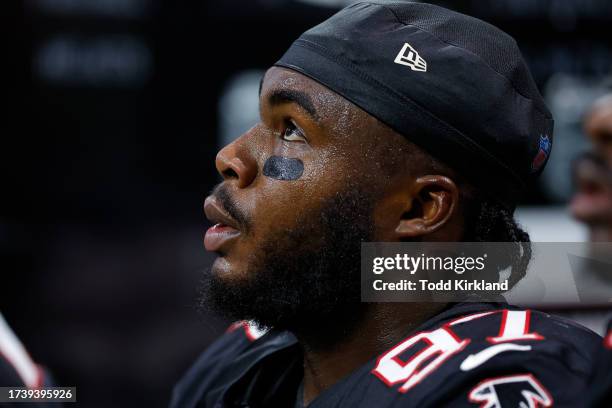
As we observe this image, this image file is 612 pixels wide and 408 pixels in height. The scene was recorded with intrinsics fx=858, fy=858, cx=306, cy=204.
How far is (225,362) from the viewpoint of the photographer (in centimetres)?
170

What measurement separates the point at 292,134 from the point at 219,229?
8.0 inches

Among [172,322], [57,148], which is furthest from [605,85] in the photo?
[57,148]

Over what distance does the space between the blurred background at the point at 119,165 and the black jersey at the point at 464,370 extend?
1785mm

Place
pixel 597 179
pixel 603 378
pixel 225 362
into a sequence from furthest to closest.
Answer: pixel 597 179
pixel 225 362
pixel 603 378

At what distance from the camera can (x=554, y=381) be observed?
45.3 inches

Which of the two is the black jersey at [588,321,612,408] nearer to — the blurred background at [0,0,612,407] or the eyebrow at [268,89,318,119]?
the eyebrow at [268,89,318,119]

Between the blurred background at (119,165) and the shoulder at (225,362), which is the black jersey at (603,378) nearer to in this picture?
the shoulder at (225,362)

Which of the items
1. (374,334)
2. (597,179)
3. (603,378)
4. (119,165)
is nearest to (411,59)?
(374,334)

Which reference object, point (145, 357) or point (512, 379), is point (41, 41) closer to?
point (145, 357)

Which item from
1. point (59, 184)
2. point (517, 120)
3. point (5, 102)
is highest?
point (517, 120)

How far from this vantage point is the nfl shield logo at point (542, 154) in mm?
1450

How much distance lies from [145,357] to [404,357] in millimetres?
2288

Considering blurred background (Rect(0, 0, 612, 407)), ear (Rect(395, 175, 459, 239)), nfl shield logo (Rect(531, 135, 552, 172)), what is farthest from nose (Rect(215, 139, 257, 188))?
blurred background (Rect(0, 0, 612, 407))

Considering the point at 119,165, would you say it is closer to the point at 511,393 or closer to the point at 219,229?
the point at 219,229
